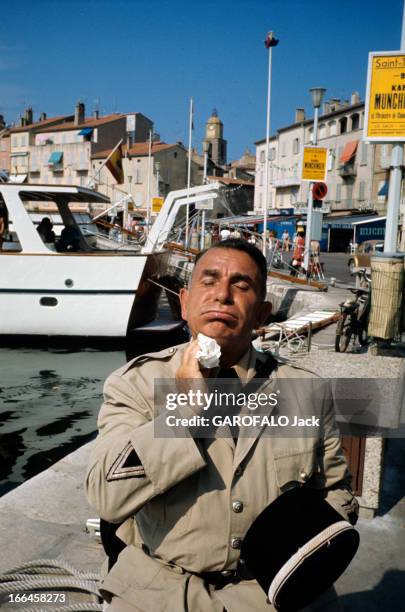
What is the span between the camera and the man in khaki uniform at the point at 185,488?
5.03 feet

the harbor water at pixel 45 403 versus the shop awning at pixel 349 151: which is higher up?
the shop awning at pixel 349 151

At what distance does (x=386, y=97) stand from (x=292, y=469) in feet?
15.7

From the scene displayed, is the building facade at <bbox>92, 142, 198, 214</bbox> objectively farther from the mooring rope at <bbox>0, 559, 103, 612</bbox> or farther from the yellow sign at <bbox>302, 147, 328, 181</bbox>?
the mooring rope at <bbox>0, 559, 103, 612</bbox>

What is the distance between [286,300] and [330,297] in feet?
3.98

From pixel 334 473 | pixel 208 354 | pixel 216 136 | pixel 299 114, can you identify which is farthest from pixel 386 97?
pixel 216 136

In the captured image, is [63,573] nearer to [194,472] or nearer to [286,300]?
[194,472]

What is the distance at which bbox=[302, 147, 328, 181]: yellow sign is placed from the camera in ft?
50.6

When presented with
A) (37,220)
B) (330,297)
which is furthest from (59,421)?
(37,220)

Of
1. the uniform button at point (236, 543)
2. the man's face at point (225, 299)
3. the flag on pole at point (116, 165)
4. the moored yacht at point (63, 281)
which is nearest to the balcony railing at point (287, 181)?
the flag on pole at point (116, 165)

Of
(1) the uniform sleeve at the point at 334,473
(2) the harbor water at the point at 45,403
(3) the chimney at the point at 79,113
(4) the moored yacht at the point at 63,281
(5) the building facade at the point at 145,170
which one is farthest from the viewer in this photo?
(3) the chimney at the point at 79,113

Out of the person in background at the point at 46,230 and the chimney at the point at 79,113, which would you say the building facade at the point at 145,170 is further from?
the person in background at the point at 46,230

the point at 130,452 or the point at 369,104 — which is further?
the point at 369,104

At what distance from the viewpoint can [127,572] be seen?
1697 millimetres

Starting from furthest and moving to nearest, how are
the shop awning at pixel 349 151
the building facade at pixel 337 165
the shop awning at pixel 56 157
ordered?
the shop awning at pixel 56 157, the shop awning at pixel 349 151, the building facade at pixel 337 165
